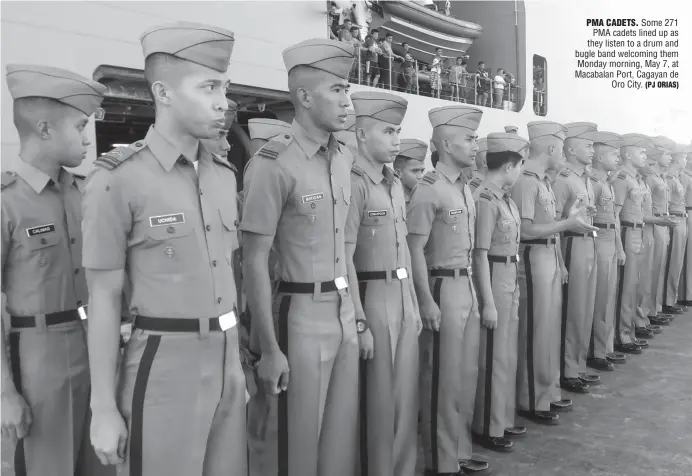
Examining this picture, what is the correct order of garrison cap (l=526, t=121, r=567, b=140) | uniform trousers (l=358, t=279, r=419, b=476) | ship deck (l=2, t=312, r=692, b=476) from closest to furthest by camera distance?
1. uniform trousers (l=358, t=279, r=419, b=476)
2. ship deck (l=2, t=312, r=692, b=476)
3. garrison cap (l=526, t=121, r=567, b=140)

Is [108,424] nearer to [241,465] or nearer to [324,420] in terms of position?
[241,465]

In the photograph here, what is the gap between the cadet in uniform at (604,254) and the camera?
4.39 m

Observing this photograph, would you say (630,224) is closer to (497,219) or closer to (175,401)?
(497,219)

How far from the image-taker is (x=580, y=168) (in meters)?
4.22

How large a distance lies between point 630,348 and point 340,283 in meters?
3.81

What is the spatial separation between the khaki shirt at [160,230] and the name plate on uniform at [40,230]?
1.73 ft

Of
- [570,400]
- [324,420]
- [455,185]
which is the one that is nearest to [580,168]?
[570,400]

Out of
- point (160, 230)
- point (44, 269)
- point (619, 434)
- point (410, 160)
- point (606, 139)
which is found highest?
point (606, 139)

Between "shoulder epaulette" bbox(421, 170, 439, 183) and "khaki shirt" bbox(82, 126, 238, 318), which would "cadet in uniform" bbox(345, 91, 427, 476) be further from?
"khaki shirt" bbox(82, 126, 238, 318)

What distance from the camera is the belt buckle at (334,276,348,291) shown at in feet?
6.48

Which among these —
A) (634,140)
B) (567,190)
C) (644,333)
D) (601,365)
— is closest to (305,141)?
(567,190)

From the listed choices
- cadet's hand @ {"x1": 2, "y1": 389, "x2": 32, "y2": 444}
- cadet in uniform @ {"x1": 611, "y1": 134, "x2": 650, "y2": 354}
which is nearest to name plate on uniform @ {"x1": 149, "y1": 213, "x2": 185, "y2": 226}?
cadet's hand @ {"x1": 2, "y1": 389, "x2": 32, "y2": 444}

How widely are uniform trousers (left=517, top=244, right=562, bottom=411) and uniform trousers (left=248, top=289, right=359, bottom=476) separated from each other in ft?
5.83

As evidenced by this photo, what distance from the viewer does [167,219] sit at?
4.54 ft
